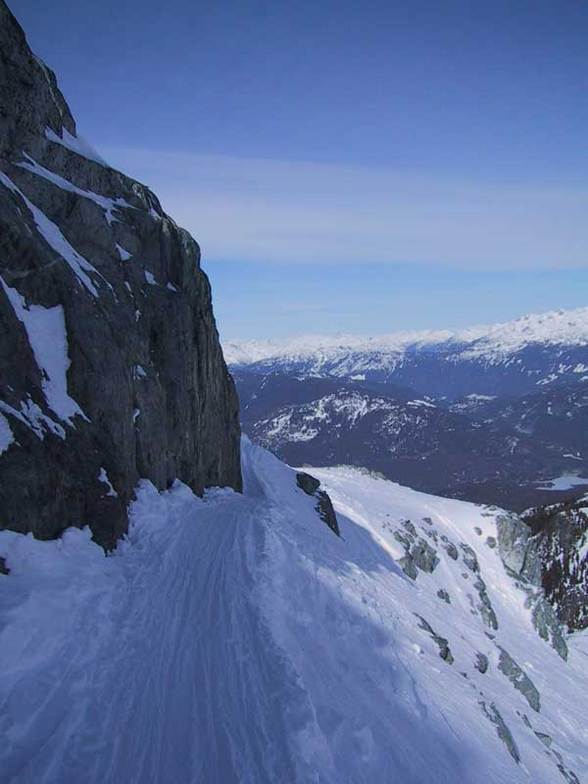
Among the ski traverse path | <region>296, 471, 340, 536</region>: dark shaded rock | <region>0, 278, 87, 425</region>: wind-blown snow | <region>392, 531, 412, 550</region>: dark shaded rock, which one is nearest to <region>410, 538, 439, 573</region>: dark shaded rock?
<region>392, 531, 412, 550</region>: dark shaded rock

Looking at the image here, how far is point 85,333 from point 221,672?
46.3 feet

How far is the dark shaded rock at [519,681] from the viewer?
43.1m

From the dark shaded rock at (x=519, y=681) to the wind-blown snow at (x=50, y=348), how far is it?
141 feet

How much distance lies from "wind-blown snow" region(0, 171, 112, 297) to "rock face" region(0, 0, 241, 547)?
0.37 feet

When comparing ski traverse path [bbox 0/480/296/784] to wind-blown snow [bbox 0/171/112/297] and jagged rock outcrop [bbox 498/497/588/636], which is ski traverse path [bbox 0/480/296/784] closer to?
wind-blown snow [bbox 0/171/112/297]

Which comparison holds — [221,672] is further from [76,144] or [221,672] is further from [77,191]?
[76,144]

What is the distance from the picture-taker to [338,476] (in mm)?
90312

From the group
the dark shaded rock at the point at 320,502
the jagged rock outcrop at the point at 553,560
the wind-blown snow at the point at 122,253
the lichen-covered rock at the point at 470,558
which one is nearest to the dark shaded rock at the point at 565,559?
the jagged rock outcrop at the point at 553,560

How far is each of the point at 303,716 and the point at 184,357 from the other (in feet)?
79.4

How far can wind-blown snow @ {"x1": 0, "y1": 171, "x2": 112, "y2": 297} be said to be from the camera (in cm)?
2072

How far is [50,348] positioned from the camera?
17.8m

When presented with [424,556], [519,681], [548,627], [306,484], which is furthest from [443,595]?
[548,627]

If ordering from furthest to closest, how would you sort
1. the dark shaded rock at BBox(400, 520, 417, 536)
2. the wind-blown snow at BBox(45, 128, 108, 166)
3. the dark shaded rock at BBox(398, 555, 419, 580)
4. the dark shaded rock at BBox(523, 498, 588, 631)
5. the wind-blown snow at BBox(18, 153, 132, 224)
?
the dark shaded rock at BBox(523, 498, 588, 631), the dark shaded rock at BBox(400, 520, 417, 536), the dark shaded rock at BBox(398, 555, 419, 580), the wind-blown snow at BBox(45, 128, 108, 166), the wind-blown snow at BBox(18, 153, 132, 224)

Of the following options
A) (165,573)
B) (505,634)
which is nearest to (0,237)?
(165,573)
